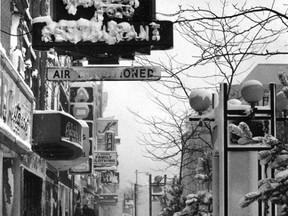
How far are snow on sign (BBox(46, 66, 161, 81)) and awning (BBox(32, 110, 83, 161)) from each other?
8.96 m

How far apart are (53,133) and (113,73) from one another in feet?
31.9

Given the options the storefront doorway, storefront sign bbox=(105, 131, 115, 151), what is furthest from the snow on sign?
storefront sign bbox=(105, 131, 115, 151)

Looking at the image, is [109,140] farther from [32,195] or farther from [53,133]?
[53,133]

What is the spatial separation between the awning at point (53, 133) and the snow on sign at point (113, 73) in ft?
29.4

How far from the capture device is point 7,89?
48.2 ft

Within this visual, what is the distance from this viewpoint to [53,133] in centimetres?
2120

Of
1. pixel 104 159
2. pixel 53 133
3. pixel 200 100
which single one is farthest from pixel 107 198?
pixel 200 100

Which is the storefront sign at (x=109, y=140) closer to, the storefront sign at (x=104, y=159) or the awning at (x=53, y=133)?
the storefront sign at (x=104, y=159)

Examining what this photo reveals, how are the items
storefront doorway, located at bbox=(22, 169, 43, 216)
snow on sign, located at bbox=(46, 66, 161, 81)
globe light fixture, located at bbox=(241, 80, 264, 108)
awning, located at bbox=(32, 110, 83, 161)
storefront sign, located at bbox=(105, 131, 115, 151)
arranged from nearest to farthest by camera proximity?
globe light fixture, located at bbox=(241, 80, 264, 108)
snow on sign, located at bbox=(46, 66, 161, 81)
awning, located at bbox=(32, 110, 83, 161)
storefront doorway, located at bbox=(22, 169, 43, 216)
storefront sign, located at bbox=(105, 131, 115, 151)

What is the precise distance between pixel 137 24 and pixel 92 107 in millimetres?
31137

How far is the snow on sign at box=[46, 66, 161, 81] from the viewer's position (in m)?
11.7

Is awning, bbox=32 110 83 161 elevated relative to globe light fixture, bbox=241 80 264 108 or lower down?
elevated

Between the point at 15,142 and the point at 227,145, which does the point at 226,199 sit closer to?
the point at 227,145

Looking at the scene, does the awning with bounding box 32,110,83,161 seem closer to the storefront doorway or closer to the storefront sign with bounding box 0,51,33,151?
the storefront doorway
